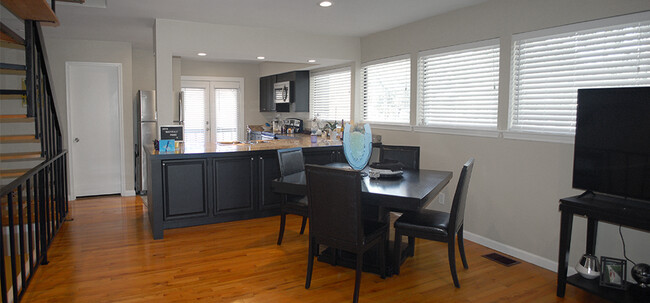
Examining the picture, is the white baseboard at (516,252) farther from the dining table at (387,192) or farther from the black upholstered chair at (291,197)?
the black upholstered chair at (291,197)

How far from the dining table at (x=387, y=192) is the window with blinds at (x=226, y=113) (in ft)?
17.6

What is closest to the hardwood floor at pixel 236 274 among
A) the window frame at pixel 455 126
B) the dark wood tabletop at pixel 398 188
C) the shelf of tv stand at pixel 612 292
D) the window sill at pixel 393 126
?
the shelf of tv stand at pixel 612 292

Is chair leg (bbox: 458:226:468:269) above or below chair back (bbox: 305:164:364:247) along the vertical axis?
below

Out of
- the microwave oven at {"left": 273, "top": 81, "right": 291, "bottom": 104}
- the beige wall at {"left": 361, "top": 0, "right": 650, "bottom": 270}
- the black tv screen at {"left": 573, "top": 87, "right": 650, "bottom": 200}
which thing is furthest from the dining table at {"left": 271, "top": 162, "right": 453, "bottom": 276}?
the microwave oven at {"left": 273, "top": 81, "right": 291, "bottom": 104}

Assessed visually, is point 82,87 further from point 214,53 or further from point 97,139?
point 214,53

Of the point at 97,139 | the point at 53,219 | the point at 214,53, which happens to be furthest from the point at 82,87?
the point at 53,219

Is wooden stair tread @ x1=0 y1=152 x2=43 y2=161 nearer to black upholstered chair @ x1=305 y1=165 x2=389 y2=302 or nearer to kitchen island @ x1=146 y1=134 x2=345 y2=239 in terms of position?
kitchen island @ x1=146 y1=134 x2=345 y2=239

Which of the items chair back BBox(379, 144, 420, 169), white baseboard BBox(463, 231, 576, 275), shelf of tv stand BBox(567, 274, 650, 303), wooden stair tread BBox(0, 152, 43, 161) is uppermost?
→ chair back BBox(379, 144, 420, 169)

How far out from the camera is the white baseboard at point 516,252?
3402 millimetres

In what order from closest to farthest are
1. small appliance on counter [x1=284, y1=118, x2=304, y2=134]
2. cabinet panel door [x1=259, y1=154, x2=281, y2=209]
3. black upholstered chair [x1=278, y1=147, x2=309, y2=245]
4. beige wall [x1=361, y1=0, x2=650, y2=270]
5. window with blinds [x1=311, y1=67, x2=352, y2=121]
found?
beige wall [x1=361, y1=0, x2=650, y2=270] → black upholstered chair [x1=278, y1=147, x2=309, y2=245] → cabinet panel door [x1=259, y1=154, x2=281, y2=209] → window with blinds [x1=311, y1=67, x2=352, y2=121] → small appliance on counter [x1=284, y1=118, x2=304, y2=134]

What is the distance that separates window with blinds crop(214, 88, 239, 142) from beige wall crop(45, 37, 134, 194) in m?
2.40

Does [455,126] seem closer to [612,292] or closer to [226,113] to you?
[612,292]

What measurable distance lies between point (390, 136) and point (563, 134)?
224cm

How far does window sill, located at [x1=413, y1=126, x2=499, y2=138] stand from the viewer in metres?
3.87
